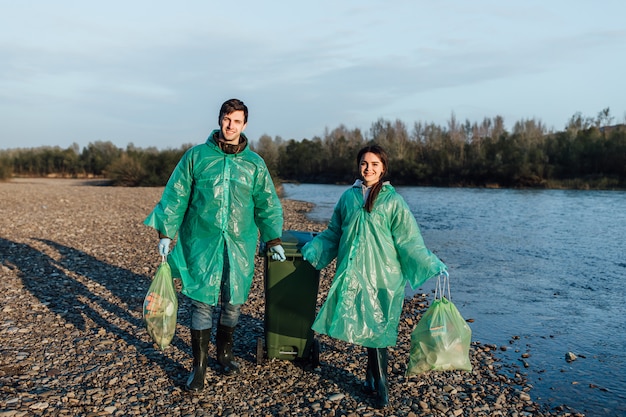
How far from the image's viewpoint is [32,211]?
16.1 meters

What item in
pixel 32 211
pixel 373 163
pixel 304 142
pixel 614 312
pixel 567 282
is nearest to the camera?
pixel 373 163

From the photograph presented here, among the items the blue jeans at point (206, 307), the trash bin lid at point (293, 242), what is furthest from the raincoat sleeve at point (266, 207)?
the blue jeans at point (206, 307)

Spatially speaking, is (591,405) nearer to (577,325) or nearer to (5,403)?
(577,325)

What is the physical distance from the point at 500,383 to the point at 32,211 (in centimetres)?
1548

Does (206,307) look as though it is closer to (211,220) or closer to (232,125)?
(211,220)

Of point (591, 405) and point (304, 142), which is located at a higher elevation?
point (304, 142)

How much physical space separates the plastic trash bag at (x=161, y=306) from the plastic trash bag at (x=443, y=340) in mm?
1906

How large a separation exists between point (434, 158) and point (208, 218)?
53487 mm

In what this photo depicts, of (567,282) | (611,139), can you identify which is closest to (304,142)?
(611,139)

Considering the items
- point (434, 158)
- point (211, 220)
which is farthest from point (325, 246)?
point (434, 158)

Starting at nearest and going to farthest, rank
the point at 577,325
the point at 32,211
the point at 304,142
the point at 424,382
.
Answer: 1. the point at 424,382
2. the point at 577,325
3. the point at 32,211
4. the point at 304,142

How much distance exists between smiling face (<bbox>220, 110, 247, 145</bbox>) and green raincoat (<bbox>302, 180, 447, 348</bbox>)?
1014 millimetres

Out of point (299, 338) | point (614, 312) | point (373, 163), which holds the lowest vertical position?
point (614, 312)

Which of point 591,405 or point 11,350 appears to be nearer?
point 591,405
